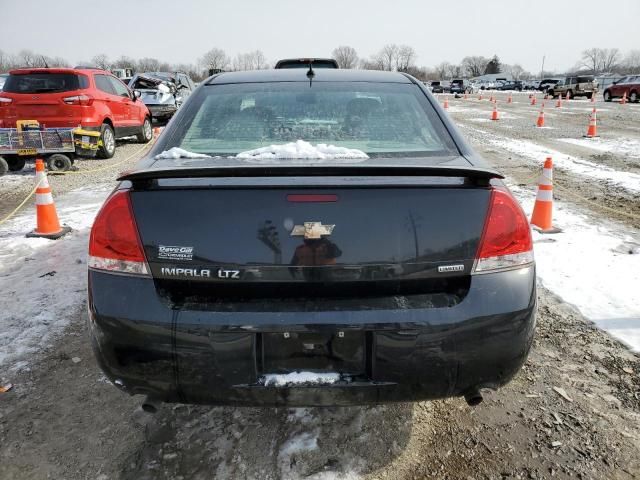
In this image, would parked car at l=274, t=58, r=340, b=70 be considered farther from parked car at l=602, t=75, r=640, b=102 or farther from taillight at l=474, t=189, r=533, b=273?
parked car at l=602, t=75, r=640, b=102

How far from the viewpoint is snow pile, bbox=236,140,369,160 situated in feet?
7.12

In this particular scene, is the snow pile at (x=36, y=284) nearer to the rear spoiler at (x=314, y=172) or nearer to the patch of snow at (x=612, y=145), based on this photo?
the rear spoiler at (x=314, y=172)

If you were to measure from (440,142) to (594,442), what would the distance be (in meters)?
1.63

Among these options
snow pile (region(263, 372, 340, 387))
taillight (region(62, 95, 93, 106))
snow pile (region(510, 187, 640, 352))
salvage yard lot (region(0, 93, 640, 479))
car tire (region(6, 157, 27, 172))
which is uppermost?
taillight (region(62, 95, 93, 106))

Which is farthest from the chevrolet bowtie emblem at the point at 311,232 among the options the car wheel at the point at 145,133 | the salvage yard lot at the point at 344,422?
the car wheel at the point at 145,133

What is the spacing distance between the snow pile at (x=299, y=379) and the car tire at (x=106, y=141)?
9.73 metres

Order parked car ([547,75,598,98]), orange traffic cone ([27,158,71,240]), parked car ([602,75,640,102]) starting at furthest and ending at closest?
1. parked car ([547,75,598,98])
2. parked car ([602,75,640,102])
3. orange traffic cone ([27,158,71,240])

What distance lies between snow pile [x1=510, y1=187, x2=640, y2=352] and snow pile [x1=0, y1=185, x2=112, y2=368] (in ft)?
12.8

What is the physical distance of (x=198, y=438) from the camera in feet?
7.61

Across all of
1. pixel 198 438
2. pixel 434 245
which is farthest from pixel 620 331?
pixel 198 438

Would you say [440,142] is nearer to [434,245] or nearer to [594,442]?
[434,245]

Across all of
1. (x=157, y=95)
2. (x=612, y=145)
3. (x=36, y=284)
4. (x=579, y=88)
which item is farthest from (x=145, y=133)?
(x=579, y=88)

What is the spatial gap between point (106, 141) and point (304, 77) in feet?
29.4

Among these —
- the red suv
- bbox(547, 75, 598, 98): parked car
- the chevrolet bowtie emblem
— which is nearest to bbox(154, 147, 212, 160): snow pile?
the chevrolet bowtie emblem
